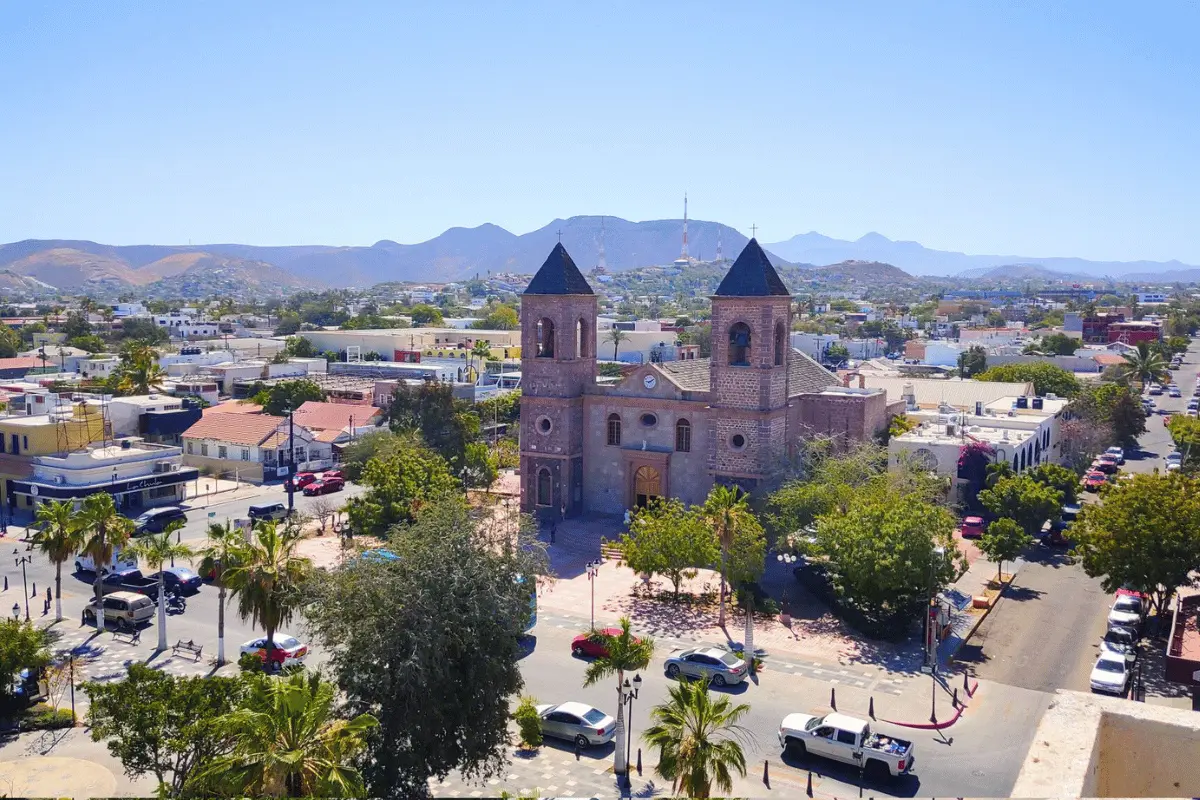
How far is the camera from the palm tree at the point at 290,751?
1612 cm

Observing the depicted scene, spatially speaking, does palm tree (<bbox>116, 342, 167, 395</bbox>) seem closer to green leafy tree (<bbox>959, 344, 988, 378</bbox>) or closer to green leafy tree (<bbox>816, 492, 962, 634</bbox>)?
green leafy tree (<bbox>816, 492, 962, 634</bbox>)

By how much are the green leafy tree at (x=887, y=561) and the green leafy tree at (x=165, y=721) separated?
1998cm

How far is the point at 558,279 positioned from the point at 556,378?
14.8 ft

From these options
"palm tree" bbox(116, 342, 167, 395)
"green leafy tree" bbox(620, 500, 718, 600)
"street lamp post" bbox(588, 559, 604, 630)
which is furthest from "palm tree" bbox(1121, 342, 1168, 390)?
"palm tree" bbox(116, 342, 167, 395)

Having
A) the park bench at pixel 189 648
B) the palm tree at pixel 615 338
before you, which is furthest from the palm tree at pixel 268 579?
the palm tree at pixel 615 338

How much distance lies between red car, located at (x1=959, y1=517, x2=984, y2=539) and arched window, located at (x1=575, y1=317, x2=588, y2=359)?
18725mm

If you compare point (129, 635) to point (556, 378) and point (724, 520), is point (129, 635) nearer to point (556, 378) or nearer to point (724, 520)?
point (724, 520)

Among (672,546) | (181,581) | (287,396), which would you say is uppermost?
(287,396)

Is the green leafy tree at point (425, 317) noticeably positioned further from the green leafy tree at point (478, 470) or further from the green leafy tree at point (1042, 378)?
the green leafy tree at point (478, 470)

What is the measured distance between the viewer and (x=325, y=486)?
55.5m

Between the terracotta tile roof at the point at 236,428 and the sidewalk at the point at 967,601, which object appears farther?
the terracotta tile roof at the point at 236,428

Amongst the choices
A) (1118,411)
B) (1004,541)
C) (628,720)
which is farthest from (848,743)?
(1118,411)

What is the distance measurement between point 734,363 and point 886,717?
19724mm

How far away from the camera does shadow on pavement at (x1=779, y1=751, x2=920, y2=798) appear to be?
23047 millimetres
